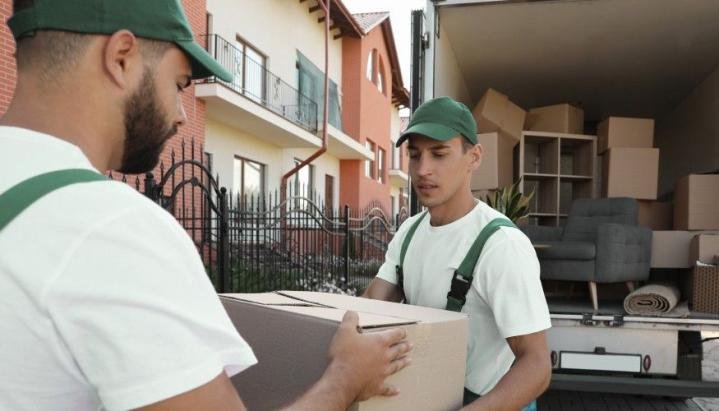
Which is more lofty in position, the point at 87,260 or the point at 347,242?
the point at 87,260

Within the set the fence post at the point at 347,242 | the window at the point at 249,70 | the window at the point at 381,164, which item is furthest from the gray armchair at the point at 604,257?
the window at the point at 381,164

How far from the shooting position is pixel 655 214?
545 cm

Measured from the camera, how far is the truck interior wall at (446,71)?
4.31 metres

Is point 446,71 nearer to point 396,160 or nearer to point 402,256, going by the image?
point 402,256

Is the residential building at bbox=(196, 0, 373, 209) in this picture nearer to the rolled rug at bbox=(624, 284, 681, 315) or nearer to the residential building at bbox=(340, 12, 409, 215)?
the residential building at bbox=(340, 12, 409, 215)

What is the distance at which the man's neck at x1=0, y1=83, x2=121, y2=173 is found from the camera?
2.96 feet

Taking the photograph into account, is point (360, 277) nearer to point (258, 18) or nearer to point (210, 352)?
point (258, 18)

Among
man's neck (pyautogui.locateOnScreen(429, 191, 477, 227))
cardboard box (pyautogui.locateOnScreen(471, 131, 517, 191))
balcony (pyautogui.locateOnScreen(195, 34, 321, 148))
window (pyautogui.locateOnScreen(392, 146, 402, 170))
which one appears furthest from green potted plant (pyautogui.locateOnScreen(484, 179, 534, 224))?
window (pyautogui.locateOnScreen(392, 146, 402, 170))

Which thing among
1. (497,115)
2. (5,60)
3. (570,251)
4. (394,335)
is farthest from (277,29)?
(394,335)

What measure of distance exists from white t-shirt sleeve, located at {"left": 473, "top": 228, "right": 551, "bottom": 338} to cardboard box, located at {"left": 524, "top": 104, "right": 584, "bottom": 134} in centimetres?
480

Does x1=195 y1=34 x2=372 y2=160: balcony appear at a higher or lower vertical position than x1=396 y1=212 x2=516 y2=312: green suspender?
higher

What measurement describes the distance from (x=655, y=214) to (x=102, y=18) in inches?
221

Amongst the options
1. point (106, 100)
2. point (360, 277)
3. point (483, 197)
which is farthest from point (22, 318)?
point (360, 277)

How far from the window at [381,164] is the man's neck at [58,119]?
76.3 ft
